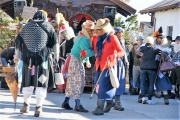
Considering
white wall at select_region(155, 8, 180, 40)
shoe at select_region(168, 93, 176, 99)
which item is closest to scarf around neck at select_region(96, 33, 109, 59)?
shoe at select_region(168, 93, 176, 99)

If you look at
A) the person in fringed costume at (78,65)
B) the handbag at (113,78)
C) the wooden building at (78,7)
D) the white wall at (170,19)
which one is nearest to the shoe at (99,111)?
the person in fringed costume at (78,65)

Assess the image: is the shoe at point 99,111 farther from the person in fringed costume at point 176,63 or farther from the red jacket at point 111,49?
the person in fringed costume at point 176,63

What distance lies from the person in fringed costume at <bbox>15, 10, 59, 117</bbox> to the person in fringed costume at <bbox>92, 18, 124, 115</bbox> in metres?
0.97

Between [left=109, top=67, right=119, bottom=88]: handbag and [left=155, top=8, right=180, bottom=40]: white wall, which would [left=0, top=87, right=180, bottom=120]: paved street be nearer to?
[left=109, top=67, right=119, bottom=88]: handbag

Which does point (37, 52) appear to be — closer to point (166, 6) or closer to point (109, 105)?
point (109, 105)

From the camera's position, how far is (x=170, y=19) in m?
22.5

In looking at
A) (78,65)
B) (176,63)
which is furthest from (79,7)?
(78,65)

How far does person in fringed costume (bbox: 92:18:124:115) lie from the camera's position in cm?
845

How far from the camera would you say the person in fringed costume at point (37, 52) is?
7.96 metres

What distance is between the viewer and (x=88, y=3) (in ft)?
47.8

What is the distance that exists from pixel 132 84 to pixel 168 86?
309 centimetres

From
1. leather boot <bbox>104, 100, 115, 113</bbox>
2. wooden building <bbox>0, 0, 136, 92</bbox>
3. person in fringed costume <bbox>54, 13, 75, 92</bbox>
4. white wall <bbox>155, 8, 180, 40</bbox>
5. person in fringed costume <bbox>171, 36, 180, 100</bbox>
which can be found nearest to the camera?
leather boot <bbox>104, 100, 115, 113</bbox>

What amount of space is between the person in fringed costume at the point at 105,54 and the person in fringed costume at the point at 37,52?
970 millimetres

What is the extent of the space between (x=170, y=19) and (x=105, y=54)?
577 inches
